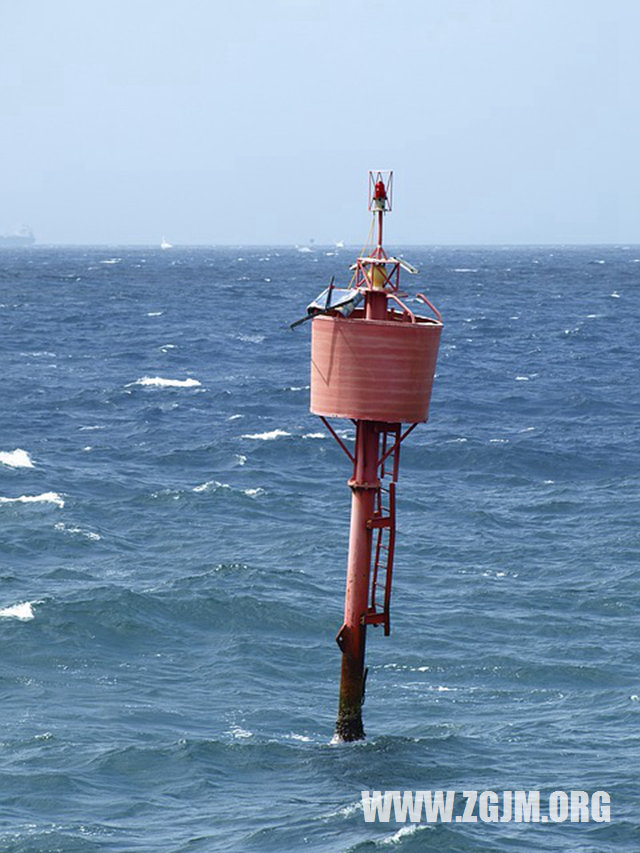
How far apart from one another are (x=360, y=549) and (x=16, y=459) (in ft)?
118

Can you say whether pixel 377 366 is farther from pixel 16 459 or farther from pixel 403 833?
pixel 16 459

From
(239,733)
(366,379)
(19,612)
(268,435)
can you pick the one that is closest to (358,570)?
(366,379)

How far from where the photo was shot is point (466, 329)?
131000mm

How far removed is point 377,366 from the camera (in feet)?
88.7

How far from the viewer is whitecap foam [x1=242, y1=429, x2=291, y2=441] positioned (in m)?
68.2

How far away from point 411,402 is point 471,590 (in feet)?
56.6

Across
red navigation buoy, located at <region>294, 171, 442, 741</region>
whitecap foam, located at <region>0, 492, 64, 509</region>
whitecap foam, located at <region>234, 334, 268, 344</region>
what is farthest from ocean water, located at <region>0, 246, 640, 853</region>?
whitecap foam, located at <region>234, 334, 268, 344</region>

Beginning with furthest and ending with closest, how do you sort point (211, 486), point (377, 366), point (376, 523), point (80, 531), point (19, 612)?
point (211, 486) → point (80, 531) → point (19, 612) → point (376, 523) → point (377, 366)

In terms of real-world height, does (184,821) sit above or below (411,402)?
below

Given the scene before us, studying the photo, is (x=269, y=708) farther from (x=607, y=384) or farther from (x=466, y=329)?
(x=466, y=329)

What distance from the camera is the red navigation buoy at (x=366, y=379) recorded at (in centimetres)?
2703

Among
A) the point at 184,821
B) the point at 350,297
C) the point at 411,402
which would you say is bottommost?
the point at 184,821

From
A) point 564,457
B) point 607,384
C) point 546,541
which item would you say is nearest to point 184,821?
point 546,541

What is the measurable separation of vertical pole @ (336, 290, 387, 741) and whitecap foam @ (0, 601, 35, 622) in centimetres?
1311
